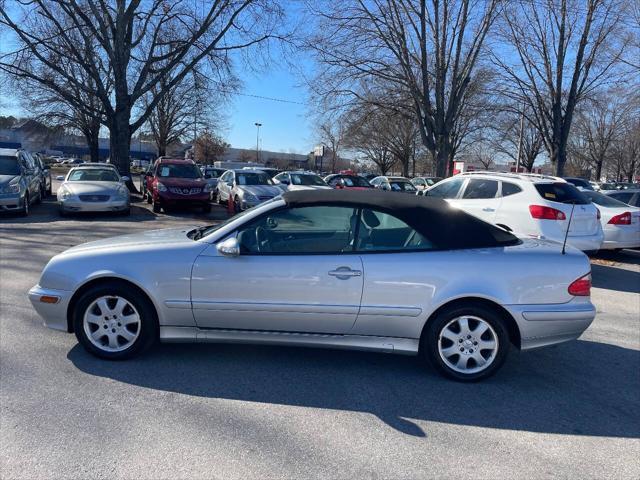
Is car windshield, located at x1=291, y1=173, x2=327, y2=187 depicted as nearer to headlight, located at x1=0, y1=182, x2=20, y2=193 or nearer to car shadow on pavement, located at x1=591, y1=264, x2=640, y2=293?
headlight, located at x1=0, y1=182, x2=20, y2=193

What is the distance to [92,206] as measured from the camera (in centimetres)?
1331

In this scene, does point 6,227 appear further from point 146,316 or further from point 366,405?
point 366,405

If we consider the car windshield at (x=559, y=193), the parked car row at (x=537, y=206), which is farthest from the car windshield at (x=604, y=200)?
the car windshield at (x=559, y=193)

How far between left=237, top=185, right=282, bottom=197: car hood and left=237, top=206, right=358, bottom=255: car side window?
10.8 m

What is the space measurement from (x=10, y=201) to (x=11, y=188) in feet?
1.11

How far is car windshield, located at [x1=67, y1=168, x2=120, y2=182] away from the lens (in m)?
14.5

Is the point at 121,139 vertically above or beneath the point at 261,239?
above

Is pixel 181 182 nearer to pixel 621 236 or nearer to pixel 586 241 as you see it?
pixel 586 241

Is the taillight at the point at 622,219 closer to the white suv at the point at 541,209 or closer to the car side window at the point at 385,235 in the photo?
the white suv at the point at 541,209

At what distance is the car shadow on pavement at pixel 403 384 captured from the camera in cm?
335

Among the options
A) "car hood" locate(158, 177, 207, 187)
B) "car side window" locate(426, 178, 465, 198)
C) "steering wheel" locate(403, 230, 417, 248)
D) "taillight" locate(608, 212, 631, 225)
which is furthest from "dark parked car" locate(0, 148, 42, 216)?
"taillight" locate(608, 212, 631, 225)

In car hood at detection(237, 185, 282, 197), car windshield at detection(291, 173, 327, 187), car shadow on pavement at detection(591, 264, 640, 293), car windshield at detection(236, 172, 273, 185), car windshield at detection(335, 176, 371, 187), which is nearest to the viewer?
car shadow on pavement at detection(591, 264, 640, 293)

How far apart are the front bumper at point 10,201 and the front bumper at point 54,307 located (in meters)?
10.2

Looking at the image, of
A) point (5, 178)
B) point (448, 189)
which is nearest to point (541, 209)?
point (448, 189)
